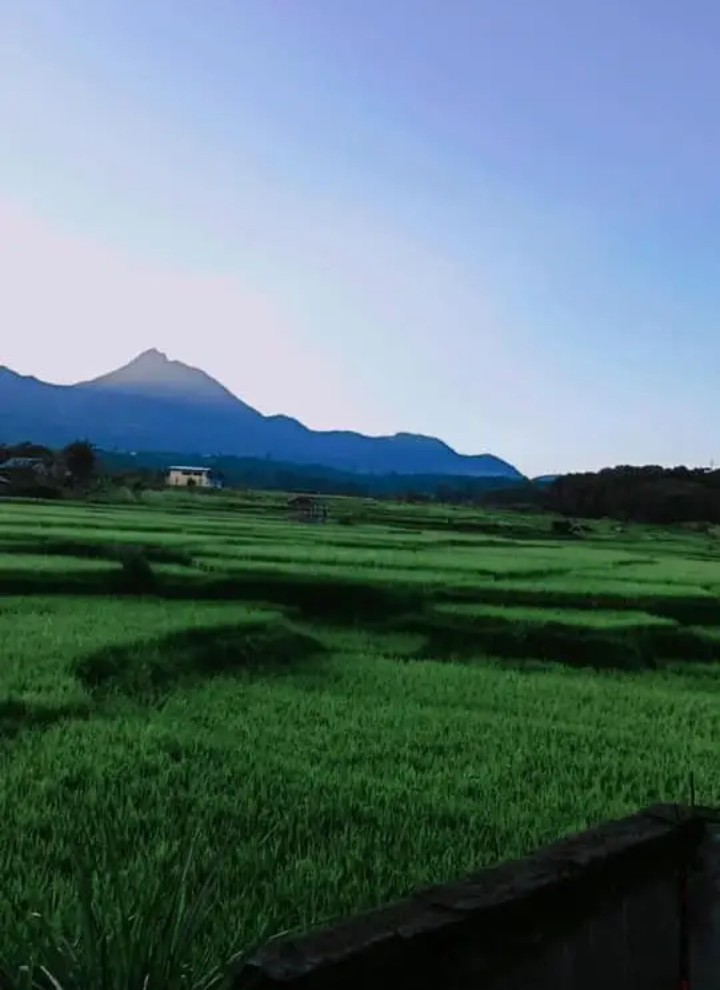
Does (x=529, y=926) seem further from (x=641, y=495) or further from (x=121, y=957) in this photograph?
(x=641, y=495)

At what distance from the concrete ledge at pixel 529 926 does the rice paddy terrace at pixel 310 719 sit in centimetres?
39

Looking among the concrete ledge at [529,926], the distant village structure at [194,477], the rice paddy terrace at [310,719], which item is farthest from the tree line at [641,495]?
the concrete ledge at [529,926]

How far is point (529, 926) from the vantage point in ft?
8.37

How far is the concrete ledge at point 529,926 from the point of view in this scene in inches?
84.3

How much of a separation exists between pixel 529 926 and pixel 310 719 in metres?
3.84

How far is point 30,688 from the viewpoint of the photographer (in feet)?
20.8

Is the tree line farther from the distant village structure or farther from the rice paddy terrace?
the rice paddy terrace

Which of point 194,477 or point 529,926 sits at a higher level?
point 194,477

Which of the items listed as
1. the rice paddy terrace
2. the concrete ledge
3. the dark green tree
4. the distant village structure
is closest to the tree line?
the dark green tree

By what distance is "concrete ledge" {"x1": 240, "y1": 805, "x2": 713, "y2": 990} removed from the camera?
214 cm

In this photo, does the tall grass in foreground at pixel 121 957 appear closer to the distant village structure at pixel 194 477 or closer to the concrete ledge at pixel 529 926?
the concrete ledge at pixel 529 926

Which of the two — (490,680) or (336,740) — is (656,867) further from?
(490,680)

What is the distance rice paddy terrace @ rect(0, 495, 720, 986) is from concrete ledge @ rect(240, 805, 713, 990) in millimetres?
389

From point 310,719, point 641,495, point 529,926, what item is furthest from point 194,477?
point 529,926
